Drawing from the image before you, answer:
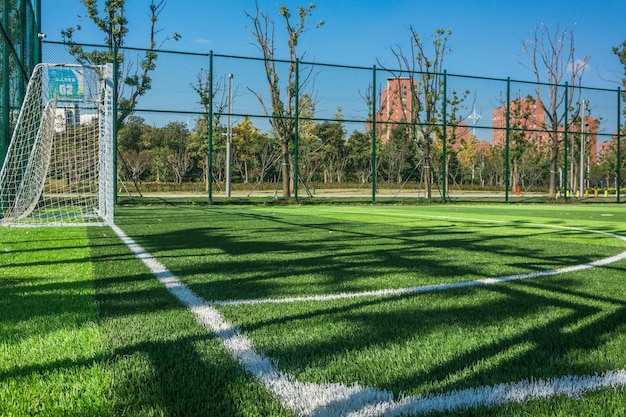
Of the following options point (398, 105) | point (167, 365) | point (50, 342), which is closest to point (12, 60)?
point (50, 342)

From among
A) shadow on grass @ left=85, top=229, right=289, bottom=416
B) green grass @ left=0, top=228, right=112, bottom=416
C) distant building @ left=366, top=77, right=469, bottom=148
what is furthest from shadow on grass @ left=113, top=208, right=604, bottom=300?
distant building @ left=366, top=77, right=469, bottom=148

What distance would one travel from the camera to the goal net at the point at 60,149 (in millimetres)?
8250

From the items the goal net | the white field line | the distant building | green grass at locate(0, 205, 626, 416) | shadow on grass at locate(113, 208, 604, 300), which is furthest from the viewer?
the distant building

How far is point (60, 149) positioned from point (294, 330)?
8727 mm

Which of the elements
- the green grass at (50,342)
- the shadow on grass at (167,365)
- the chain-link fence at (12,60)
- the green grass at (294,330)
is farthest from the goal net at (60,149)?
the shadow on grass at (167,365)

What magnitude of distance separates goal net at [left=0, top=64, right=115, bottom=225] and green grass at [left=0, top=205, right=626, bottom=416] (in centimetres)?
394

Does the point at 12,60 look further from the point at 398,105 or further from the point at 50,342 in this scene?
the point at 398,105

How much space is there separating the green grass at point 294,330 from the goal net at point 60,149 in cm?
394

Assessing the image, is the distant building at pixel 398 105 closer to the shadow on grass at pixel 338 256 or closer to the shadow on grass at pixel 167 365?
the shadow on grass at pixel 338 256

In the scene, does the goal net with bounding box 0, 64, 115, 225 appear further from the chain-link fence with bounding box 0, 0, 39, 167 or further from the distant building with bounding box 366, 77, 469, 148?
the distant building with bounding box 366, 77, 469, 148

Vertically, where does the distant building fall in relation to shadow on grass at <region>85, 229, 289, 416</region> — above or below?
above

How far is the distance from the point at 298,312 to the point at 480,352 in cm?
91

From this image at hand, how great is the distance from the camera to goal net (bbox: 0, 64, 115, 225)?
8.25 meters

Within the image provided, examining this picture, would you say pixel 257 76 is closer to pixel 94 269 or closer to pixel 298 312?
pixel 94 269
